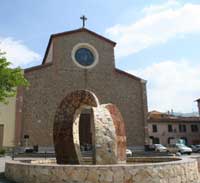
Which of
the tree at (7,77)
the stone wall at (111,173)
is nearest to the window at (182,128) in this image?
the tree at (7,77)

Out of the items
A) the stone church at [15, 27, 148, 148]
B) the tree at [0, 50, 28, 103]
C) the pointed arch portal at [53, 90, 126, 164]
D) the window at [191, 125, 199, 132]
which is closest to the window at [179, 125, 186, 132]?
the window at [191, 125, 199, 132]

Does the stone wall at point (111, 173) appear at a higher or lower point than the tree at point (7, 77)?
lower

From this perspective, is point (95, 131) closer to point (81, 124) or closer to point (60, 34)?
point (81, 124)

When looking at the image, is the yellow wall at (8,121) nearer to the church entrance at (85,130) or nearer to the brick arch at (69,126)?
the church entrance at (85,130)

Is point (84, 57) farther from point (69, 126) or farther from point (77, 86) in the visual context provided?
point (69, 126)

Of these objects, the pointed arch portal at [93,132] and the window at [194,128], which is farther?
the window at [194,128]

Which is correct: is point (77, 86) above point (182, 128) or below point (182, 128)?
above

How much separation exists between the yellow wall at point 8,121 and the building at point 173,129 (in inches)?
865

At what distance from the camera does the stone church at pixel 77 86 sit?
2464 centimetres

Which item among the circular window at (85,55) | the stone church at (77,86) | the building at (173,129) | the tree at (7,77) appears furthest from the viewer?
the building at (173,129)

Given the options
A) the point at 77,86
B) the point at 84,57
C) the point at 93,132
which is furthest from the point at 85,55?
the point at 93,132

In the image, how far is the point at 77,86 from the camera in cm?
2700

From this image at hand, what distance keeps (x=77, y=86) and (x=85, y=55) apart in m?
4.04

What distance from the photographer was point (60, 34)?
1118 inches
